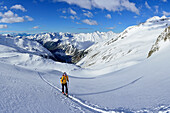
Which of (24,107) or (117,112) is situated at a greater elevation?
(24,107)

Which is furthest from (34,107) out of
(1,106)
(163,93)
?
(163,93)

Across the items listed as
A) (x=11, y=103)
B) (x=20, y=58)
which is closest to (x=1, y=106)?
(x=11, y=103)

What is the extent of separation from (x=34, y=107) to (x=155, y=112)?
23.6 ft

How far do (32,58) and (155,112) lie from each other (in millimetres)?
67930

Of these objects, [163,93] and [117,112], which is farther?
[163,93]

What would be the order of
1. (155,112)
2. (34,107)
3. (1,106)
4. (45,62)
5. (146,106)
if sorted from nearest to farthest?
(1,106), (155,112), (34,107), (146,106), (45,62)

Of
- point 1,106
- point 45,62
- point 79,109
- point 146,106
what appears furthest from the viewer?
point 45,62

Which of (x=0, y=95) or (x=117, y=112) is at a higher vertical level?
(x=0, y=95)

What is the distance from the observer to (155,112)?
6.78 metres

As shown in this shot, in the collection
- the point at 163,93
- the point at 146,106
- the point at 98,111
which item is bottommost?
the point at 98,111

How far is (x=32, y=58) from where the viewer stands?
65938 mm

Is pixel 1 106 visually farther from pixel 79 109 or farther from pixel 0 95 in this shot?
pixel 79 109

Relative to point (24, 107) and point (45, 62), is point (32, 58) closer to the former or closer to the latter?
point (45, 62)

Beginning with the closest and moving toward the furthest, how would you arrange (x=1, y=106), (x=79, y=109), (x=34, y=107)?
(x=1, y=106) → (x=34, y=107) → (x=79, y=109)
